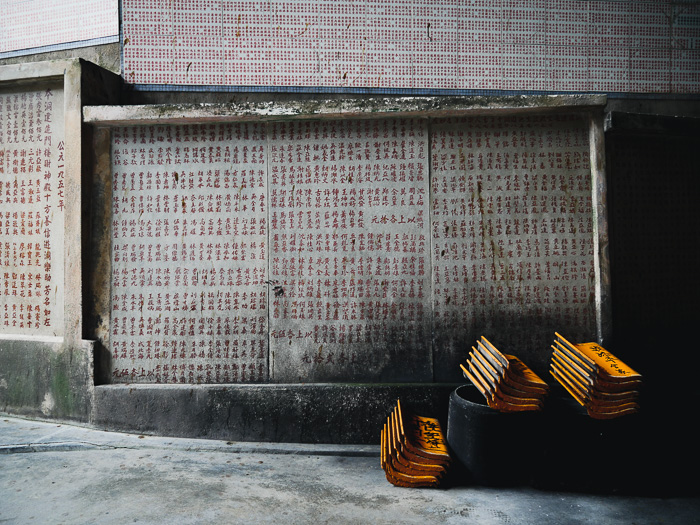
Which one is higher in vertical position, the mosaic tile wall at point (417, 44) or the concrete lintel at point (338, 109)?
the mosaic tile wall at point (417, 44)

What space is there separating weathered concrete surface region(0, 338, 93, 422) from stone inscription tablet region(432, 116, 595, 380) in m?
3.38

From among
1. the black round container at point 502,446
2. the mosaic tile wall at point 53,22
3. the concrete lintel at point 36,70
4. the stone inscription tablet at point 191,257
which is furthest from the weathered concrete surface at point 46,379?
the black round container at point 502,446

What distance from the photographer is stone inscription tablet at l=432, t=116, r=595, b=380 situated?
464 centimetres

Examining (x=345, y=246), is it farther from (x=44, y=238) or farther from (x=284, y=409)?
(x=44, y=238)

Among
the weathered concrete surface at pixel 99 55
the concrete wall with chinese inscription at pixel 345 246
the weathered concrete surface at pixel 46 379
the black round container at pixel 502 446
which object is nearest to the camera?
the black round container at pixel 502 446

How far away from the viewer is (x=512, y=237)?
4676 mm

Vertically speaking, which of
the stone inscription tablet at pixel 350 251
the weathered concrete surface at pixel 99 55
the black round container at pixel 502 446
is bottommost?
the black round container at pixel 502 446

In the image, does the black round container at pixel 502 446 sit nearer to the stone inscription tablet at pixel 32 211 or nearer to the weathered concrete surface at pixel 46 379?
the weathered concrete surface at pixel 46 379

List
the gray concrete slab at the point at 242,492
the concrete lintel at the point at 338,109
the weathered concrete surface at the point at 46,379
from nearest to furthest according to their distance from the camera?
1. the gray concrete slab at the point at 242,492
2. the concrete lintel at the point at 338,109
3. the weathered concrete surface at the point at 46,379

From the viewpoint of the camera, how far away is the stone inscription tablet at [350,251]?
4.72 meters

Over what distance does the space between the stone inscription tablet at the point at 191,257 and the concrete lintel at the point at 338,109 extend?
0.51 ft

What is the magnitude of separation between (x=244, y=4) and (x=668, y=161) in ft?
15.0

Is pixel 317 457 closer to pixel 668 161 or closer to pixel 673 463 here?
pixel 673 463

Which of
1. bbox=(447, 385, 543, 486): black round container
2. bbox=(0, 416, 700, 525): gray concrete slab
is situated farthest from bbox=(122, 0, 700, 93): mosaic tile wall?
bbox=(0, 416, 700, 525): gray concrete slab
